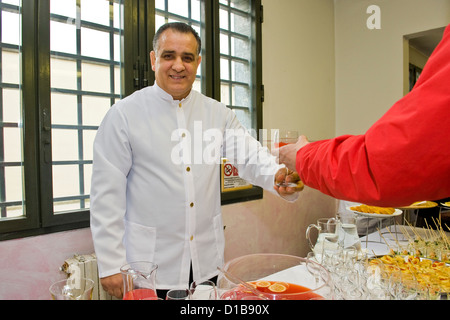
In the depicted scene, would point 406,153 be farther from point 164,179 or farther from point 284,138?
point 164,179

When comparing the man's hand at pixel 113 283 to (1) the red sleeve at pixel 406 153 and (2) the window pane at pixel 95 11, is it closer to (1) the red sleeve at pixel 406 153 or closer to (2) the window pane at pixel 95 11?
(1) the red sleeve at pixel 406 153

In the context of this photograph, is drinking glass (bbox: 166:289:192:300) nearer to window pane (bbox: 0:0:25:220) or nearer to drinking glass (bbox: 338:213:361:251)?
drinking glass (bbox: 338:213:361:251)

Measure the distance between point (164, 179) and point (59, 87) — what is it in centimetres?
100

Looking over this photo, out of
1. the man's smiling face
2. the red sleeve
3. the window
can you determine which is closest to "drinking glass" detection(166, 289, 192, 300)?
the red sleeve

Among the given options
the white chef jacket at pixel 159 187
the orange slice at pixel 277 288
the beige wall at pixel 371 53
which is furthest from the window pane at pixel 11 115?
the beige wall at pixel 371 53

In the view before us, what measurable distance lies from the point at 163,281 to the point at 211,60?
74.7 inches

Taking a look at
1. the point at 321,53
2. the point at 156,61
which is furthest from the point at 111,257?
the point at 321,53

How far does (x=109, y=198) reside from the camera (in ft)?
4.92

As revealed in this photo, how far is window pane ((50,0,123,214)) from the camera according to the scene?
2.04 metres

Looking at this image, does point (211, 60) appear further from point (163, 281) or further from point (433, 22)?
point (433, 22)

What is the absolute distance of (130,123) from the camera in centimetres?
163

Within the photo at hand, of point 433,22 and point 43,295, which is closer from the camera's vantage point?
point 43,295

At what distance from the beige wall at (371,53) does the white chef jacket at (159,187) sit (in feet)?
9.23

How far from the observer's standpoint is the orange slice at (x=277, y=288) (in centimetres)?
77
